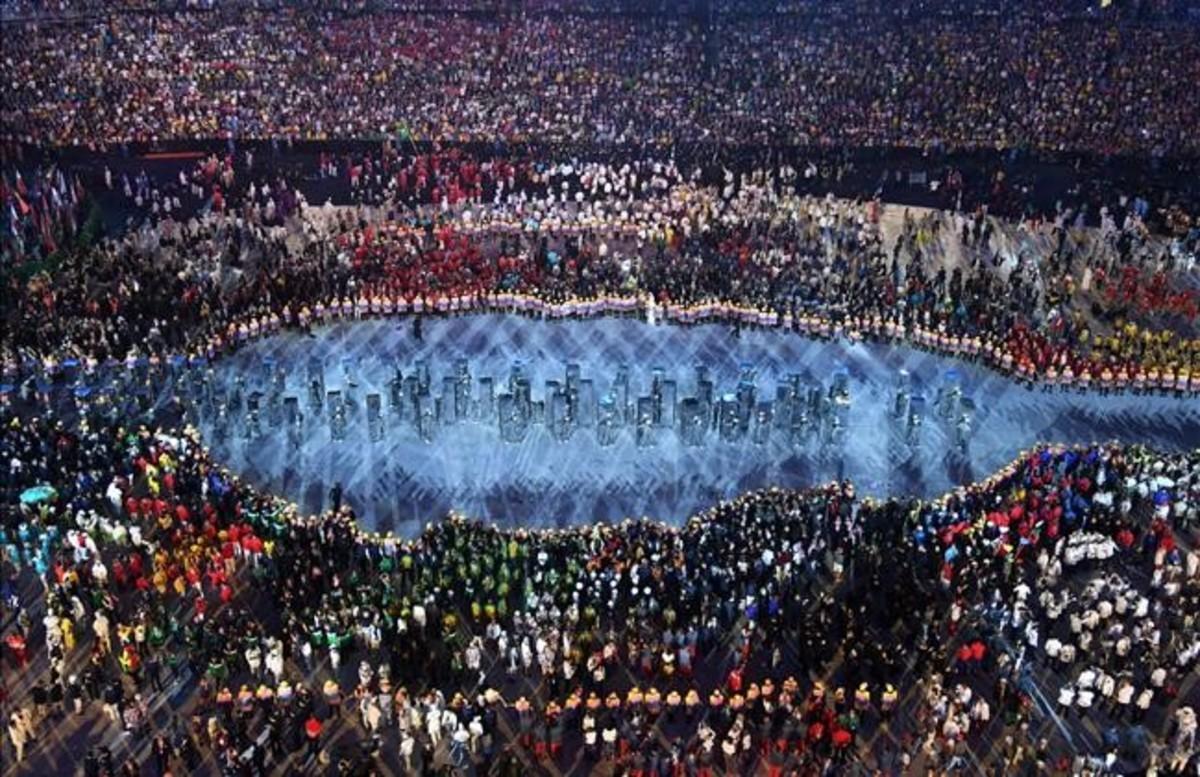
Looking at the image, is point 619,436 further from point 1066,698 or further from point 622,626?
point 1066,698

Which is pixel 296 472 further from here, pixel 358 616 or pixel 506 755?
pixel 506 755

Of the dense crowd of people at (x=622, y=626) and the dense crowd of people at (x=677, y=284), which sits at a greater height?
the dense crowd of people at (x=677, y=284)

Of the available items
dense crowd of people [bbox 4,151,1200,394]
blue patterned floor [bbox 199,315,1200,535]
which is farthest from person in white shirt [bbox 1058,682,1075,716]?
dense crowd of people [bbox 4,151,1200,394]

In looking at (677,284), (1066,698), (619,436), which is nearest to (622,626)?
(619,436)

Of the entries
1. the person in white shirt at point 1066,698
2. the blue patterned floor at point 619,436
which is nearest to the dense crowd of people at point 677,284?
the blue patterned floor at point 619,436

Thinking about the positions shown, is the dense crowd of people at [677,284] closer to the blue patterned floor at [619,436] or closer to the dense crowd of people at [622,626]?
the blue patterned floor at [619,436]

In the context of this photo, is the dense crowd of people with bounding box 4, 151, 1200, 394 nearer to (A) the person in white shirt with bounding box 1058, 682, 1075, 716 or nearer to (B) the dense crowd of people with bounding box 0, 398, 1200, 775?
(B) the dense crowd of people with bounding box 0, 398, 1200, 775

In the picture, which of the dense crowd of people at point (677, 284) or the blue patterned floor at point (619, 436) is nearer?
the blue patterned floor at point (619, 436)

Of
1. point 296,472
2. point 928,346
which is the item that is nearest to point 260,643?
point 296,472
